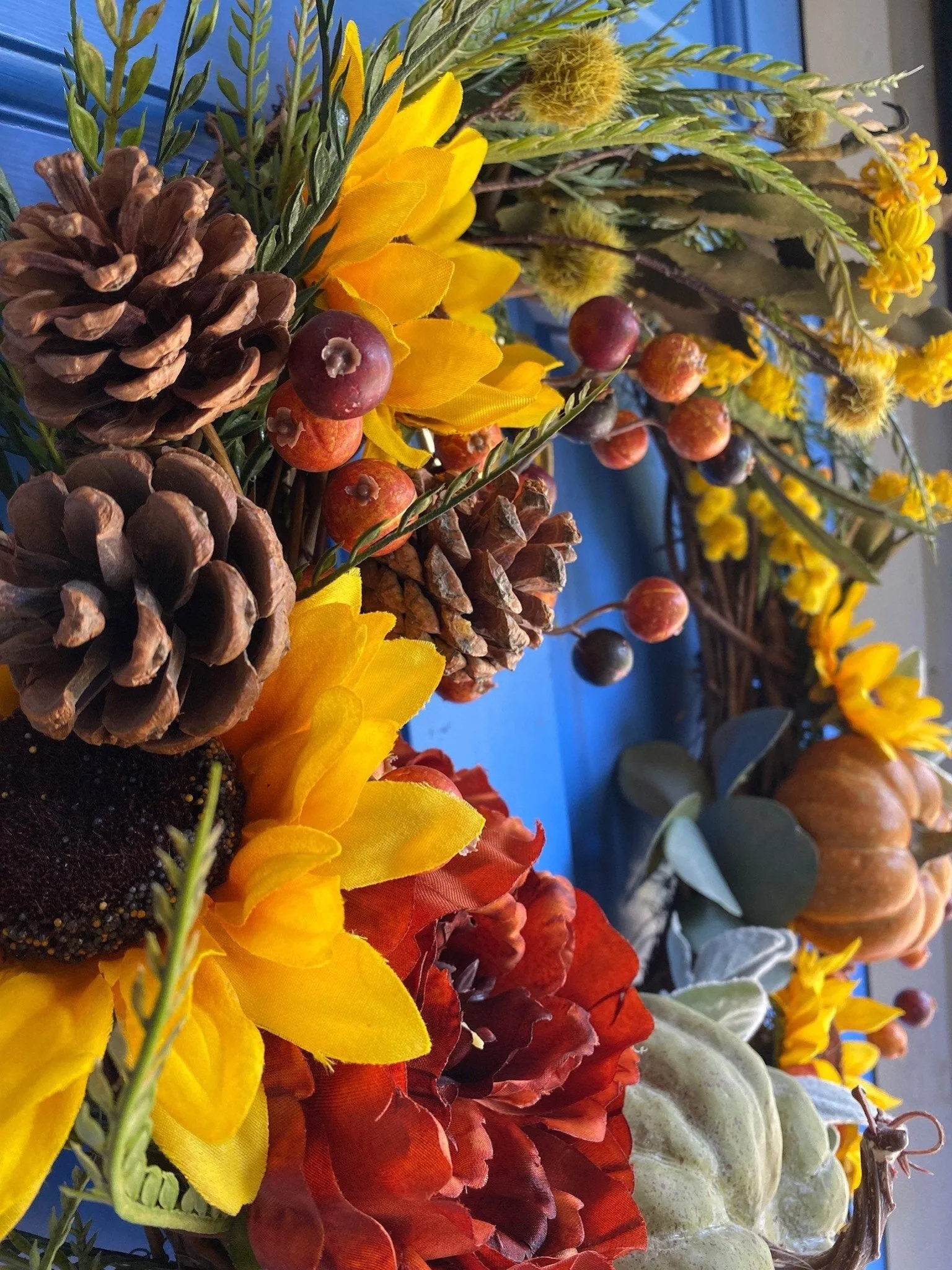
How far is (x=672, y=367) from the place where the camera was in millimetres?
542

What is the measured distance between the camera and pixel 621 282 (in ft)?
1.88

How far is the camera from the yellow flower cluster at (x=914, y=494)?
0.72 metres

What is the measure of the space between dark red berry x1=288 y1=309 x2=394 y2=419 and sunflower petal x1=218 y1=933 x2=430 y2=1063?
177mm

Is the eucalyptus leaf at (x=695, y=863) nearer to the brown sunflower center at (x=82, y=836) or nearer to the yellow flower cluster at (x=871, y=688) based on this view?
the yellow flower cluster at (x=871, y=688)

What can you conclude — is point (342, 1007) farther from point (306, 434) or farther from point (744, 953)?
point (744, 953)

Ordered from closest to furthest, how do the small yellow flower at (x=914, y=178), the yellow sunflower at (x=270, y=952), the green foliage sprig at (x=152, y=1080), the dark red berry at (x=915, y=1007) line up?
the green foliage sprig at (x=152, y=1080) < the yellow sunflower at (x=270, y=952) < the small yellow flower at (x=914, y=178) < the dark red berry at (x=915, y=1007)

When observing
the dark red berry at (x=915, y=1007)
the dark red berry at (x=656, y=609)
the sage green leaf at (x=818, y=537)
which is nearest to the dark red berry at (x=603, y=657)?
the dark red berry at (x=656, y=609)

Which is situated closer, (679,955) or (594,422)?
(594,422)

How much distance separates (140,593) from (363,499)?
121 millimetres

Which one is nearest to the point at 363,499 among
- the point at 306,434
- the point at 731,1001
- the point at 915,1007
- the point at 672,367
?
the point at 306,434

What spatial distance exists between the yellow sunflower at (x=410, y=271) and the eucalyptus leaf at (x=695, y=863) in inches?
18.1

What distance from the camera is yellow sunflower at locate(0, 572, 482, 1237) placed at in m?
0.28

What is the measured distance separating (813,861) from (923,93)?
0.89m

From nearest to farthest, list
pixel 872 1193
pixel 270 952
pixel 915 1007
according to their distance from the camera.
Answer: pixel 270 952 → pixel 872 1193 → pixel 915 1007
